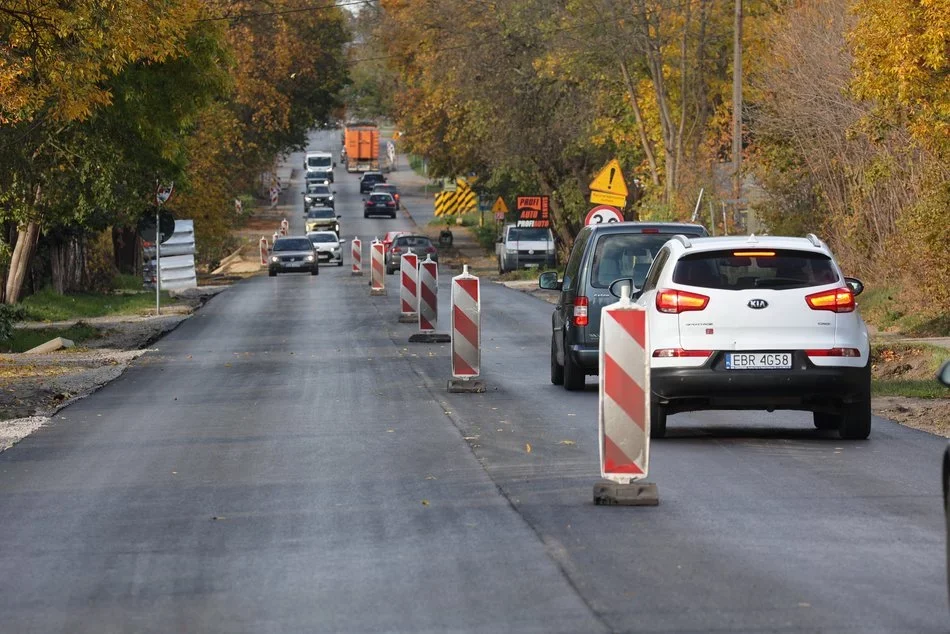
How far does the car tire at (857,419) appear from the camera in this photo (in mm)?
13141

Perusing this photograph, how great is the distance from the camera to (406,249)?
61.9 meters

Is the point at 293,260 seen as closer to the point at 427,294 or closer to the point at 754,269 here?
the point at 427,294

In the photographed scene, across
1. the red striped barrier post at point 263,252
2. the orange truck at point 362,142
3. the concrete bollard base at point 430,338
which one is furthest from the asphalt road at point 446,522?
the orange truck at point 362,142

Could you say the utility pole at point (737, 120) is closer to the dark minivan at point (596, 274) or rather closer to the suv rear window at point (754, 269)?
the dark minivan at point (596, 274)

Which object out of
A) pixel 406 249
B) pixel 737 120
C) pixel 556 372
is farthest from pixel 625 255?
pixel 406 249

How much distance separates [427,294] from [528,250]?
33.0m

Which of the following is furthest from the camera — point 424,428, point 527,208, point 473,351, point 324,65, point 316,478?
point 324,65

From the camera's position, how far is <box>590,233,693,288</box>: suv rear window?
690 inches

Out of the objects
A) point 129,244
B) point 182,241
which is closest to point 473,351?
point 182,241

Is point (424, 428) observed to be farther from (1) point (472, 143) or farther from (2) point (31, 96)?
(1) point (472, 143)

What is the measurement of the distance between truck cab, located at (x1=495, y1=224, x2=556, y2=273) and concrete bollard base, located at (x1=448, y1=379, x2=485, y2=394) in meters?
Result: 39.9

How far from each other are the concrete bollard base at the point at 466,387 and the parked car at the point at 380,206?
87.0m

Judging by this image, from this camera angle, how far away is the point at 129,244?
56.7 meters

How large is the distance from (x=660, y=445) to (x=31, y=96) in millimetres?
10037
